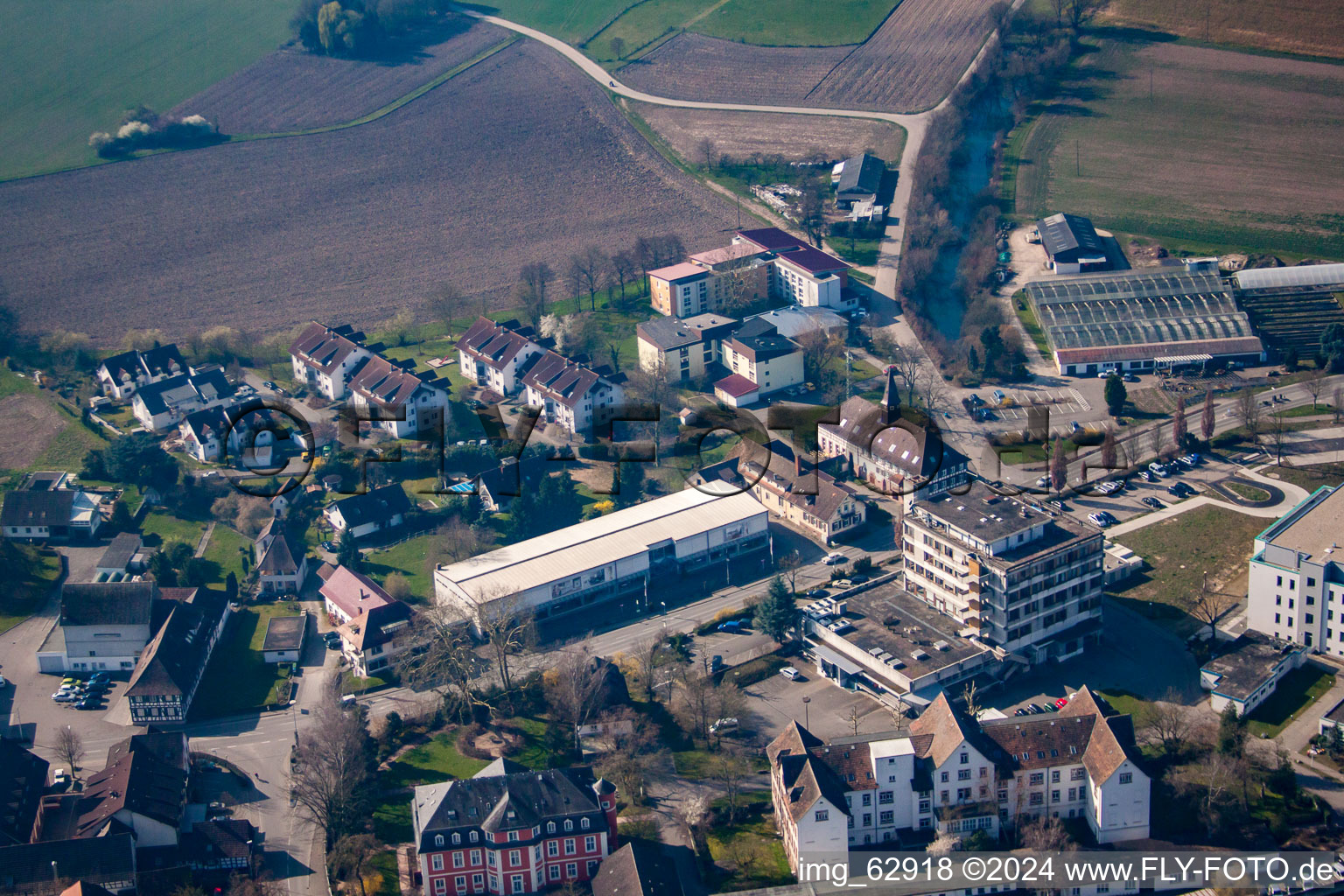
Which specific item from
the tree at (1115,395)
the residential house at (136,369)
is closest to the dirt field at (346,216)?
the residential house at (136,369)


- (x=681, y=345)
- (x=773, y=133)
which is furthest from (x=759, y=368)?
(x=773, y=133)

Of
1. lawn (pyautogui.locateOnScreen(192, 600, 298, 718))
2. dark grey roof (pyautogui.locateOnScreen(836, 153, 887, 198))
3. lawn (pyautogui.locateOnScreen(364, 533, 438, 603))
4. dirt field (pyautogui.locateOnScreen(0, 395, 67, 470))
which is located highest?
dark grey roof (pyautogui.locateOnScreen(836, 153, 887, 198))

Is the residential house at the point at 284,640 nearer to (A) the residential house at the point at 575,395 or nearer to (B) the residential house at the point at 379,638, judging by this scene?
(B) the residential house at the point at 379,638

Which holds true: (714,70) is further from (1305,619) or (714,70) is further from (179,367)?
(1305,619)

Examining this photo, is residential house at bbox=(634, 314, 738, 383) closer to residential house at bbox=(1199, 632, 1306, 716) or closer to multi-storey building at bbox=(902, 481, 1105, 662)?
multi-storey building at bbox=(902, 481, 1105, 662)

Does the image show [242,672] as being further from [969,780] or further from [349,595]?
[969,780]

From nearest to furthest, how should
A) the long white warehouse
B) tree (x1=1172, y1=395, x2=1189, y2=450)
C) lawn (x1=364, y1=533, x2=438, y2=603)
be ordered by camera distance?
the long white warehouse, lawn (x1=364, y1=533, x2=438, y2=603), tree (x1=1172, y1=395, x2=1189, y2=450)

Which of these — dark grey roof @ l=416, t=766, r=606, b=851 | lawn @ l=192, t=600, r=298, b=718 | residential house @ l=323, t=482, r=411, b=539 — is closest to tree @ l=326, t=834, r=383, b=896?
dark grey roof @ l=416, t=766, r=606, b=851
